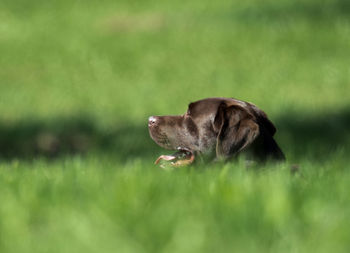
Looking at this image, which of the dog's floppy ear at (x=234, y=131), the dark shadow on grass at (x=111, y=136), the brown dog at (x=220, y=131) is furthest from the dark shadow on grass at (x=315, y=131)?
the dog's floppy ear at (x=234, y=131)

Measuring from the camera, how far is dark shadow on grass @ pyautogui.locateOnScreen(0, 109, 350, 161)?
11312 mm

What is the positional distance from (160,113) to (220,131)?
7.61 metres

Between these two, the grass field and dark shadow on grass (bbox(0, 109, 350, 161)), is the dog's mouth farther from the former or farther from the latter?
dark shadow on grass (bbox(0, 109, 350, 161))

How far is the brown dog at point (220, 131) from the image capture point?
17.8 feet

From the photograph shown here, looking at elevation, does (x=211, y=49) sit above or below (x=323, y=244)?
below

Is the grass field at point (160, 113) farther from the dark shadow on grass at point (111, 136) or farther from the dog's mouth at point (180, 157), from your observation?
the dog's mouth at point (180, 157)

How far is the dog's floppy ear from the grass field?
0.86 feet

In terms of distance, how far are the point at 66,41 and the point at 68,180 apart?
16576 mm

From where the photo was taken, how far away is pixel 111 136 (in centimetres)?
1225

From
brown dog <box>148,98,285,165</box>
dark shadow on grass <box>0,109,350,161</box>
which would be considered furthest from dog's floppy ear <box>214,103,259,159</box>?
dark shadow on grass <box>0,109,350,161</box>

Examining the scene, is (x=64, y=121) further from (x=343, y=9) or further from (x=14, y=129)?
(x=343, y=9)

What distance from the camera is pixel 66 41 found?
68.2ft

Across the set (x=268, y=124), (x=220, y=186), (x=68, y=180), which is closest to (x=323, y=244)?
(x=220, y=186)

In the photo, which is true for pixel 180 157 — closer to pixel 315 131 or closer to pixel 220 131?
pixel 220 131
